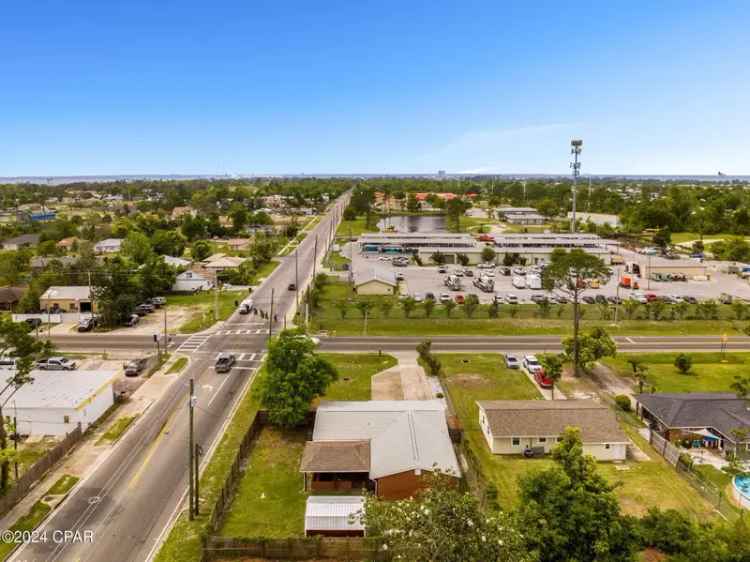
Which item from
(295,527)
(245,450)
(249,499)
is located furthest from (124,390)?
(295,527)

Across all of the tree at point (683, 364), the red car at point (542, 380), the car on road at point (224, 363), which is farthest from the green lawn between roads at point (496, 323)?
the red car at point (542, 380)

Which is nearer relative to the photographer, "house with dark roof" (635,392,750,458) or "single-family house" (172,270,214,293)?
"house with dark roof" (635,392,750,458)

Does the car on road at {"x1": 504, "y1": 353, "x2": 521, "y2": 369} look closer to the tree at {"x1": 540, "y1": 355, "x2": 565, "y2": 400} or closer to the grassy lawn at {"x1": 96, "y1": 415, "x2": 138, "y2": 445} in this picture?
the tree at {"x1": 540, "y1": 355, "x2": 565, "y2": 400}

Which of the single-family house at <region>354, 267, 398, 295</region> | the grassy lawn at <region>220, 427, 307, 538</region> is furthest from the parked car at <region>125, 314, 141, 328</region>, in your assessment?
the grassy lawn at <region>220, 427, 307, 538</region>

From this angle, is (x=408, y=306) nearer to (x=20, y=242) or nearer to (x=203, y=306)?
(x=203, y=306)

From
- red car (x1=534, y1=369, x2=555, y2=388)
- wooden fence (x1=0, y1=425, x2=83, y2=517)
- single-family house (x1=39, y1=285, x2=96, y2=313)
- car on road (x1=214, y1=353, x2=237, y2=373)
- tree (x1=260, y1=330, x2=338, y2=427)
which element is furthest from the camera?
single-family house (x1=39, y1=285, x2=96, y2=313)

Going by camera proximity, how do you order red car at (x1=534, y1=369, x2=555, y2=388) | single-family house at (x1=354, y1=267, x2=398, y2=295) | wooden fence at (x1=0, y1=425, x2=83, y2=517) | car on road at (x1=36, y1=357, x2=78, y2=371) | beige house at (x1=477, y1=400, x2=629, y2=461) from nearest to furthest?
wooden fence at (x1=0, y1=425, x2=83, y2=517) < beige house at (x1=477, y1=400, x2=629, y2=461) < red car at (x1=534, y1=369, x2=555, y2=388) < car on road at (x1=36, y1=357, x2=78, y2=371) < single-family house at (x1=354, y1=267, x2=398, y2=295)

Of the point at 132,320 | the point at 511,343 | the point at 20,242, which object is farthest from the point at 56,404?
the point at 20,242
